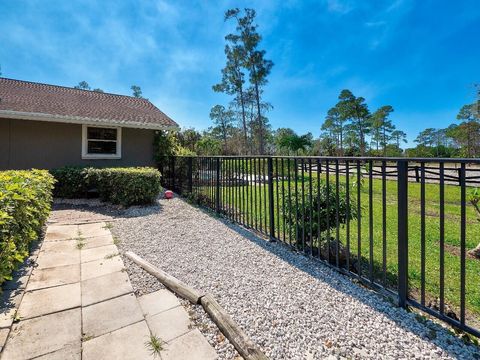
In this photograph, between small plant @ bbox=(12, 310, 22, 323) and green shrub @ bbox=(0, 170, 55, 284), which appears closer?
small plant @ bbox=(12, 310, 22, 323)

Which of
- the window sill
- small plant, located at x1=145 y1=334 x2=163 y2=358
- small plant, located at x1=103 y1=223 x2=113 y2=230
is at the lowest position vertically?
small plant, located at x1=145 y1=334 x2=163 y2=358

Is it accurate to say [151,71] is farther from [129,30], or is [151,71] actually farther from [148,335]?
[148,335]

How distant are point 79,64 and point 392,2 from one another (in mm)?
12732

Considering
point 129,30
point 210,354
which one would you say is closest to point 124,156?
point 129,30

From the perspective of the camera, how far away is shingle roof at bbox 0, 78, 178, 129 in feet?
24.1

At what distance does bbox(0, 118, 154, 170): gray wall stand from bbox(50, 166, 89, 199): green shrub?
3.33 ft

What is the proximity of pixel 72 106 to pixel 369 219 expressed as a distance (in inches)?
402

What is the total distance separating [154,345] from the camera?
65.5 inches

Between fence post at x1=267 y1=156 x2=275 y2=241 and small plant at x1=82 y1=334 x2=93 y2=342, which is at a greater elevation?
fence post at x1=267 y1=156 x2=275 y2=241

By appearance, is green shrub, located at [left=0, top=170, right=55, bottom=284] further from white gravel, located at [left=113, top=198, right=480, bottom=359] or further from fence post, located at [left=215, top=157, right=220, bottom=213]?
fence post, located at [left=215, top=157, right=220, bottom=213]

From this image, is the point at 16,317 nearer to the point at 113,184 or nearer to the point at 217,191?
the point at 217,191

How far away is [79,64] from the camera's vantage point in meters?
11.1

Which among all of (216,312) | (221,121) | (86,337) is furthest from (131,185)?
(221,121)

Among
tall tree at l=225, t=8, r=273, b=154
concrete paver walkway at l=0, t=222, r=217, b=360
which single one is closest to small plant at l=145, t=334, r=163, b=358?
concrete paver walkway at l=0, t=222, r=217, b=360
